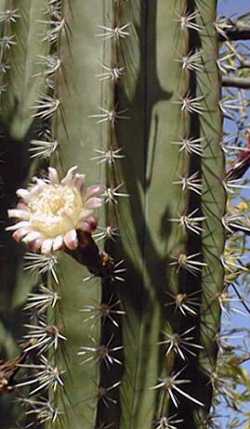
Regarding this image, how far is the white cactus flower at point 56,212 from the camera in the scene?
1.51 meters

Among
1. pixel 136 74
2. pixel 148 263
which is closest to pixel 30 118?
pixel 136 74

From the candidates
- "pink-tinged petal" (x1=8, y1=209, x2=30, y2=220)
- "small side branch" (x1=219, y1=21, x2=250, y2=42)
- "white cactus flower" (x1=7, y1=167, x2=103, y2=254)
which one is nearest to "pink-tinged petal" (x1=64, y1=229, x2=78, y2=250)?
"white cactus flower" (x1=7, y1=167, x2=103, y2=254)

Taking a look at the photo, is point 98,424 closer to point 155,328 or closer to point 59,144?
point 155,328

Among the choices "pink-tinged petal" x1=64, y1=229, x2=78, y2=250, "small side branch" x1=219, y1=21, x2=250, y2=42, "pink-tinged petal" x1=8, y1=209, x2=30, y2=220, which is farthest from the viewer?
"small side branch" x1=219, y1=21, x2=250, y2=42

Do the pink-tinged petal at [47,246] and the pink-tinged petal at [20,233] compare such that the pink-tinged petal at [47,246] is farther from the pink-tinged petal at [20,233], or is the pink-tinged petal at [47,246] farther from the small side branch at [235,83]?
the small side branch at [235,83]

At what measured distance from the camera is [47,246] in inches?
59.6

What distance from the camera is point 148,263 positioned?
1.73 metres

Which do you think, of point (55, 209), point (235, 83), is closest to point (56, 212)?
point (55, 209)

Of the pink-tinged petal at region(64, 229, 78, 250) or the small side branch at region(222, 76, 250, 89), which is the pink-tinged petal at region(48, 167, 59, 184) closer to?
the pink-tinged petal at region(64, 229, 78, 250)

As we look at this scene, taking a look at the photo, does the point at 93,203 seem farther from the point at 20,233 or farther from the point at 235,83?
the point at 235,83

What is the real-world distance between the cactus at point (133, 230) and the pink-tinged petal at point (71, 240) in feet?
0.30

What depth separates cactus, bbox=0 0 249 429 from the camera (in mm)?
1679

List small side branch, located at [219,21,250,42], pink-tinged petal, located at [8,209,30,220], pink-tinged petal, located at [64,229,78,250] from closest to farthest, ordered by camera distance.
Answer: pink-tinged petal, located at [64,229,78,250] → pink-tinged petal, located at [8,209,30,220] → small side branch, located at [219,21,250,42]

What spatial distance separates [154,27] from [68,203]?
0.44 m
